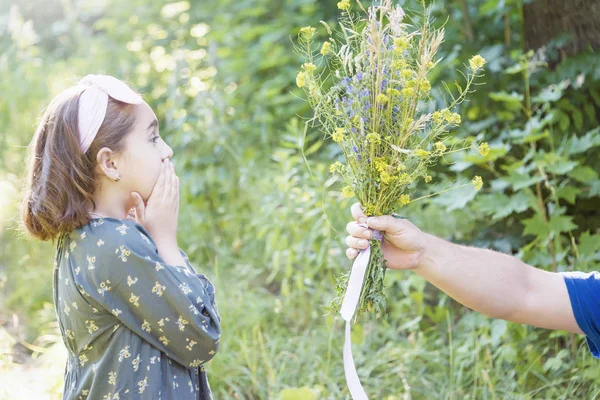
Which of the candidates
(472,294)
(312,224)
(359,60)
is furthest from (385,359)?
(359,60)

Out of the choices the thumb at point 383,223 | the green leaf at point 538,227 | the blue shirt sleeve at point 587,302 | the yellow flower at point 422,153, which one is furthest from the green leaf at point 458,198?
the yellow flower at point 422,153

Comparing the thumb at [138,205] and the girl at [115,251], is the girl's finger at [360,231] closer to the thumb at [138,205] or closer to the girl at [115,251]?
the girl at [115,251]

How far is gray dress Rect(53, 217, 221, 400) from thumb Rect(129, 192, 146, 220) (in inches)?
4.4

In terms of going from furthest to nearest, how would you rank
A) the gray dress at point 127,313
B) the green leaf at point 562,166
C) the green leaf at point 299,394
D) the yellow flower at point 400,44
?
the green leaf at point 562,166 < the green leaf at point 299,394 < the gray dress at point 127,313 < the yellow flower at point 400,44

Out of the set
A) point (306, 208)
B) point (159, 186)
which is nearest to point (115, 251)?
point (159, 186)

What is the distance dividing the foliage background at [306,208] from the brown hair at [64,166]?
2.11ft

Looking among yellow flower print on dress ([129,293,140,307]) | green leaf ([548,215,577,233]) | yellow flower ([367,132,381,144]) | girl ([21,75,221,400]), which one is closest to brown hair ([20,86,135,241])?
girl ([21,75,221,400])

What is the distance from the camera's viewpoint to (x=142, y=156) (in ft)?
5.90

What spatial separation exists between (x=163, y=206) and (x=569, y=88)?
2.24m

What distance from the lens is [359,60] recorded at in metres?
1.70

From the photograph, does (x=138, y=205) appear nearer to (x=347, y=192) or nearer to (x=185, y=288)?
(x=185, y=288)

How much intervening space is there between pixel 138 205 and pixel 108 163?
16 cm

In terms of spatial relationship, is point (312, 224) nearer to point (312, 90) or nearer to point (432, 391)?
point (432, 391)

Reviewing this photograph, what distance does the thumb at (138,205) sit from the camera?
1845 mm
